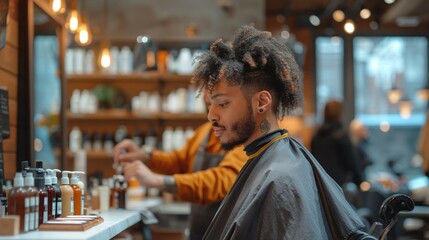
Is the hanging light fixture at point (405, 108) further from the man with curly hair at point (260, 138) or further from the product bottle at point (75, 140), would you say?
the man with curly hair at point (260, 138)

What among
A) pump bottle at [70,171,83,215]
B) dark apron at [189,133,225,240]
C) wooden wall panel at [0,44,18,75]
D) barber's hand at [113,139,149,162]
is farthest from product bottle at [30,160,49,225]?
dark apron at [189,133,225,240]

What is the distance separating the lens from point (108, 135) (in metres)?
7.57

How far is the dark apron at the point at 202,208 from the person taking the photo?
3.88 metres

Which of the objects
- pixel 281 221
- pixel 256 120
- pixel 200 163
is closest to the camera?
pixel 281 221

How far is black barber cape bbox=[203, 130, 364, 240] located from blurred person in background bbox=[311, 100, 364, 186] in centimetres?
421

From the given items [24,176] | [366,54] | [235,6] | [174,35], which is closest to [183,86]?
[174,35]

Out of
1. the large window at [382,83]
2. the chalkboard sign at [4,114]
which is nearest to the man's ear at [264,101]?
the chalkboard sign at [4,114]

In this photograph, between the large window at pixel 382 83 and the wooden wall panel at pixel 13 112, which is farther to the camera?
the large window at pixel 382 83

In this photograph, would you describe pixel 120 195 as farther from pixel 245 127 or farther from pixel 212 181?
pixel 245 127

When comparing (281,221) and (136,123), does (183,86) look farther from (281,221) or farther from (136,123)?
(281,221)

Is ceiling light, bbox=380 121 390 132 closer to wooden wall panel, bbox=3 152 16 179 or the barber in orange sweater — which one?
the barber in orange sweater

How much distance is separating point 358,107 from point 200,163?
7371 millimetres

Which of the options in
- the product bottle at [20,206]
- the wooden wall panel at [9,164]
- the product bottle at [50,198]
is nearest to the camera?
the product bottle at [20,206]

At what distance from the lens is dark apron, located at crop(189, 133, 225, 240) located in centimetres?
388
